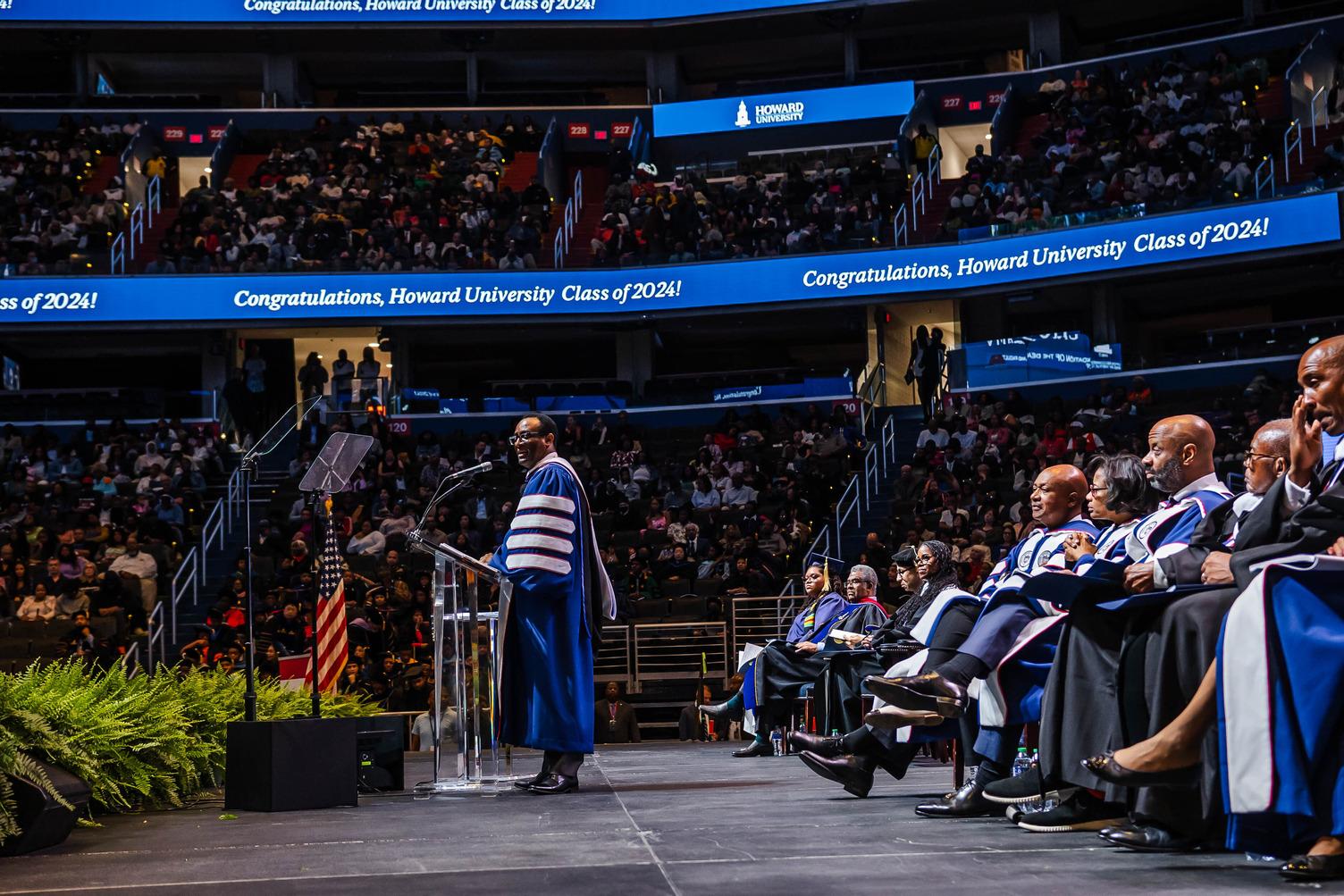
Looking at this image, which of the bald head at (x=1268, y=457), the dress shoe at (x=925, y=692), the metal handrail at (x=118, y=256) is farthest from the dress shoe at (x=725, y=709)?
the metal handrail at (x=118, y=256)

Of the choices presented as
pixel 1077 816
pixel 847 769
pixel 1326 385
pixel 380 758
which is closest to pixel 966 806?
pixel 1077 816

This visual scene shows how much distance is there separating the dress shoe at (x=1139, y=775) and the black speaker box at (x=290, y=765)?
3677 mm

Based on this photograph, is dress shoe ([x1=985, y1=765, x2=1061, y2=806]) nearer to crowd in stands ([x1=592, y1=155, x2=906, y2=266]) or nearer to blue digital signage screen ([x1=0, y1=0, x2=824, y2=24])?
crowd in stands ([x1=592, y1=155, x2=906, y2=266])

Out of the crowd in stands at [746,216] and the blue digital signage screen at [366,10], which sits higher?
the blue digital signage screen at [366,10]

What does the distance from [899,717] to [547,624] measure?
6.90 ft

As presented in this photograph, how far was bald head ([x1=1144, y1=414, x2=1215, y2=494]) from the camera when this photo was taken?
528 centimetres

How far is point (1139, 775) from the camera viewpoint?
164 inches

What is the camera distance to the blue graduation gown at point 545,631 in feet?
23.3

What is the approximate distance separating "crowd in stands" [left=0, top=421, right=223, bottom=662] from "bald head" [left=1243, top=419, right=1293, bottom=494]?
12783mm

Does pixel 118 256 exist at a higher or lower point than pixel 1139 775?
higher

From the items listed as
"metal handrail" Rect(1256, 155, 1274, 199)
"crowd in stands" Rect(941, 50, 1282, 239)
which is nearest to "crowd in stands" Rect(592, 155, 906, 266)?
"crowd in stands" Rect(941, 50, 1282, 239)

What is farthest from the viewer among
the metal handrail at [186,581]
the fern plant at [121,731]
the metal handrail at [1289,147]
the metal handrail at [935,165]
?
the metal handrail at [935,165]

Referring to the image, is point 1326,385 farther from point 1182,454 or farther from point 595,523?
point 595,523

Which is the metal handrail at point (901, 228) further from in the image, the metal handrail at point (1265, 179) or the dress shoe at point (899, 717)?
the dress shoe at point (899, 717)
